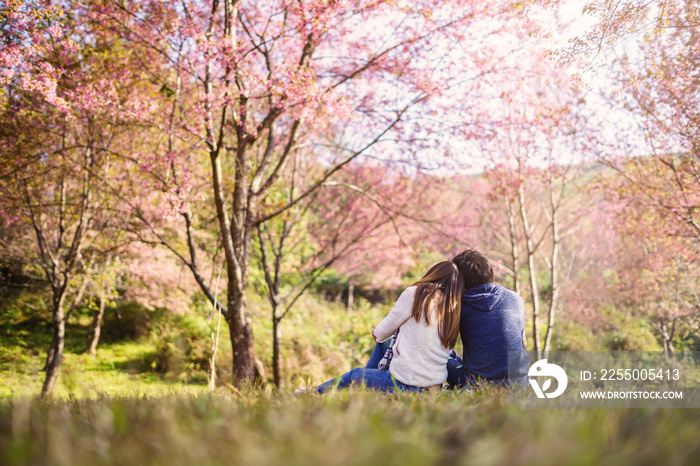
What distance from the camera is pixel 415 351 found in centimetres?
258

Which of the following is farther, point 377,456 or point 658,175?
point 658,175

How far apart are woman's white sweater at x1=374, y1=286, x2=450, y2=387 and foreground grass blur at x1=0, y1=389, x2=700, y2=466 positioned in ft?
5.08

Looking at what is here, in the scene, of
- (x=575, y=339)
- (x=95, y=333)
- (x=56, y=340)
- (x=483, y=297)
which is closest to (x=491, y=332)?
(x=483, y=297)

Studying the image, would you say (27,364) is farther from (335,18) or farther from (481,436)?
(481,436)

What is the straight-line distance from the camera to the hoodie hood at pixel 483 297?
2.72 m

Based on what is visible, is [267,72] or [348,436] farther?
[267,72]

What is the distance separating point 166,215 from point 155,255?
5.09m

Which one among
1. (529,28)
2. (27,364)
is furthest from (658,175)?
(27,364)

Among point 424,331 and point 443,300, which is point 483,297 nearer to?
point 443,300

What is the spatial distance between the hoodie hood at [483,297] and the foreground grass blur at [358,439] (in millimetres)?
1678

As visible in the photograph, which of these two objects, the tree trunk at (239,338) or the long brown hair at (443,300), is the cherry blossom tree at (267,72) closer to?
the tree trunk at (239,338)

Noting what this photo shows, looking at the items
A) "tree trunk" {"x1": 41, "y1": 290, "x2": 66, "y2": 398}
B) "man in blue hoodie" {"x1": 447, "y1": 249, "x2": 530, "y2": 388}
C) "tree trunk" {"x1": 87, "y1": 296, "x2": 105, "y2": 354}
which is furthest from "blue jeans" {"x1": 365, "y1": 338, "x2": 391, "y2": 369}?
"tree trunk" {"x1": 87, "y1": 296, "x2": 105, "y2": 354}

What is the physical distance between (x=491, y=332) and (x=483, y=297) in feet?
0.77

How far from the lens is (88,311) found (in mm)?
10188
